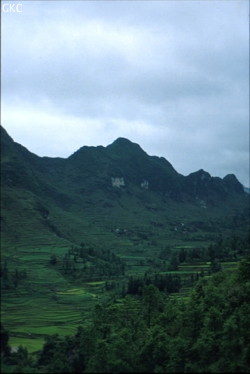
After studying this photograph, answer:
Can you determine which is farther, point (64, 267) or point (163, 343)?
point (64, 267)

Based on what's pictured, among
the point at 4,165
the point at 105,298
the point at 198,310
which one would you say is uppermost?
the point at 4,165

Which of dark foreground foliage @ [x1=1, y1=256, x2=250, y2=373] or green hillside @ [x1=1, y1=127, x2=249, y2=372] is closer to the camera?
dark foreground foliage @ [x1=1, y1=256, x2=250, y2=373]

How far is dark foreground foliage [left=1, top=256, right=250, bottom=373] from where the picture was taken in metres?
35.5

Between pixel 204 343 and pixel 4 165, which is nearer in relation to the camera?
pixel 204 343

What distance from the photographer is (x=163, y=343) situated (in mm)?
39625

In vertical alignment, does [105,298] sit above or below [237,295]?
below

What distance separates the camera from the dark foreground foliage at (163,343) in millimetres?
35469

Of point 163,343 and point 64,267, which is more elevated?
point 64,267

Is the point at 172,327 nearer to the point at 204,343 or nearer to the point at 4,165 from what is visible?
the point at 204,343

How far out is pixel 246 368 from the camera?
33.0 m

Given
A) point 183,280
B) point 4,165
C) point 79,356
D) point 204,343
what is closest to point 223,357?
point 204,343

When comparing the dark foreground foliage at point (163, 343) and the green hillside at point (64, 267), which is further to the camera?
the green hillside at point (64, 267)

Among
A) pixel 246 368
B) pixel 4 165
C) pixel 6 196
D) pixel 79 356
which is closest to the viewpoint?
pixel 246 368

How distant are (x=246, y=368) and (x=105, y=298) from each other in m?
52.6
